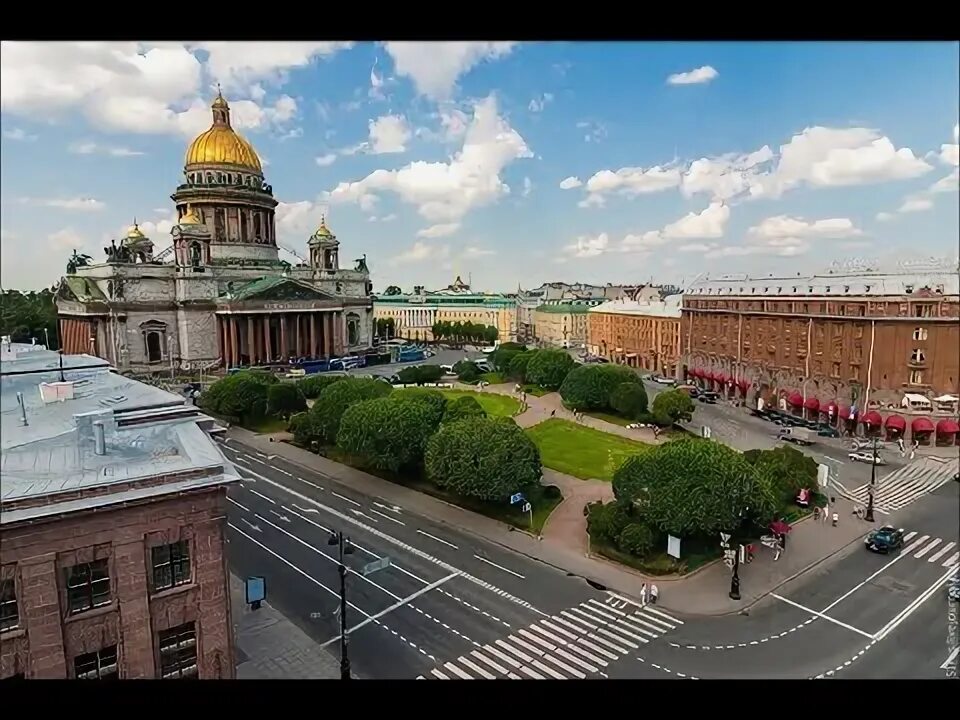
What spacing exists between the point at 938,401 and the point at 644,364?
18.3 meters

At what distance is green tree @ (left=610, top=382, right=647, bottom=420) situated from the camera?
2545cm

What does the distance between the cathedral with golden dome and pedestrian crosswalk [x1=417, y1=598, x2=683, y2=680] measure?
18.4m

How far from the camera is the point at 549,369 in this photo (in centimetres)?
3161

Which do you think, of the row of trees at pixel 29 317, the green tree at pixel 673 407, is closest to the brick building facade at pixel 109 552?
the row of trees at pixel 29 317

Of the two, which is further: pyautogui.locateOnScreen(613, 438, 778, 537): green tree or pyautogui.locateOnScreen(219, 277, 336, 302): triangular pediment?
pyautogui.locateOnScreen(219, 277, 336, 302): triangular pediment

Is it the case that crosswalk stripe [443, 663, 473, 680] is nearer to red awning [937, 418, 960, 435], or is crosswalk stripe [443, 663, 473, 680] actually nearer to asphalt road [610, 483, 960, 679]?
asphalt road [610, 483, 960, 679]

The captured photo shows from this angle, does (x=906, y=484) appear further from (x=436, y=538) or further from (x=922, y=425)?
(x=436, y=538)

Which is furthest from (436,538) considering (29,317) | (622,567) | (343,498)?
(29,317)

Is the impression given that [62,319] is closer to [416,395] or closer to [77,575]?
[416,395]

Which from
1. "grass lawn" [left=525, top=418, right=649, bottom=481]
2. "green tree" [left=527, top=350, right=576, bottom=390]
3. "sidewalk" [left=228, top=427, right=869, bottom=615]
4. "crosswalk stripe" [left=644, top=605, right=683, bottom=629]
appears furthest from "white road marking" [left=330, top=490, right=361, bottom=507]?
"green tree" [left=527, top=350, right=576, bottom=390]

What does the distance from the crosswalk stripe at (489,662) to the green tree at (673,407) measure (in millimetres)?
15742

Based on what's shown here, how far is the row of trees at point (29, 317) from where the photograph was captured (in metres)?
8.55

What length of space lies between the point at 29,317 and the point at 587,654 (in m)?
11.4
